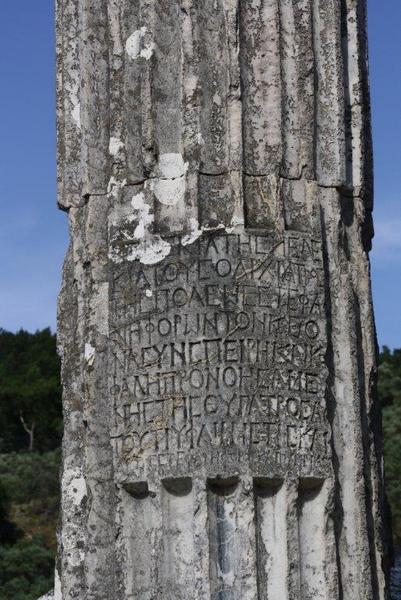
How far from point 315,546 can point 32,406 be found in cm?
3206

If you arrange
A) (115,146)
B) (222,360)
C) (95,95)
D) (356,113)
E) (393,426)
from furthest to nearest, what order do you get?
1. (393,426)
2. (356,113)
3. (95,95)
4. (115,146)
5. (222,360)

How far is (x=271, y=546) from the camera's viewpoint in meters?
8.59

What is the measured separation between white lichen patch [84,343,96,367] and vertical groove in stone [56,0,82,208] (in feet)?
3.19

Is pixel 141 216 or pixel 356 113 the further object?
pixel 356 113

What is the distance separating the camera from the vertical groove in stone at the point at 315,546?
8719 mm

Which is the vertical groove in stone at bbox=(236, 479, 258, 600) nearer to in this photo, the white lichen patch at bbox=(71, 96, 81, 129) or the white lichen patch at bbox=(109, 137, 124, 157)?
the white lichen patch at bbox=(109, 137, 124, 157)

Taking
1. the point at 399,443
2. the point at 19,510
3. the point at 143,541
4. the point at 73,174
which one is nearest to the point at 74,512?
the point at 143,541

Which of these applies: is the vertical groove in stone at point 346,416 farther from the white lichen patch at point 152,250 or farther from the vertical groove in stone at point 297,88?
the white lichen patch at point 152,250

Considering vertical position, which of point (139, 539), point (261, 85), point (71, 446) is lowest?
point (139, 539)

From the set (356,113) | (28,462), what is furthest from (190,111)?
(28,462)

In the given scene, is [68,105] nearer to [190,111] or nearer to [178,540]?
[190,111]

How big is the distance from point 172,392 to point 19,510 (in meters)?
24.3

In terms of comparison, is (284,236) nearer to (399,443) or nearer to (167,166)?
(167,166)

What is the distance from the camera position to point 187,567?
853 cm
